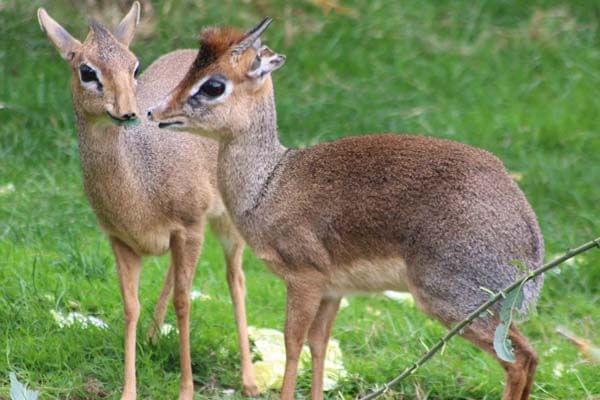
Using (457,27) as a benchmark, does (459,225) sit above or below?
above

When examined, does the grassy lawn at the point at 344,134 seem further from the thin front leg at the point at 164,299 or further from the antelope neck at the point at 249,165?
the antelope neck at the point at 249,165

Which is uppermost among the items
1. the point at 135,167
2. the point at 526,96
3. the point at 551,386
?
the point at 135,167

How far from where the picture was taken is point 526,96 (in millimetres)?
8617

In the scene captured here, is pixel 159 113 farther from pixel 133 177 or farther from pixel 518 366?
pixel 518 366

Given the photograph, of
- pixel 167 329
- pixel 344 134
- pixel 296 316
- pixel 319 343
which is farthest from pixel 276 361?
pixel 344 134

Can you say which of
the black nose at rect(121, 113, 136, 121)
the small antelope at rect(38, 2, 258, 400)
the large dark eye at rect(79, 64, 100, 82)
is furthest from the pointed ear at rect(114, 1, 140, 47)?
the black nose at rect(121, 113, 136, 121)

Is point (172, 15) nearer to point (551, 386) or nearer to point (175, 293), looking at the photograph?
point (175, 293)

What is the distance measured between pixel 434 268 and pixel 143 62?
4.59 metres

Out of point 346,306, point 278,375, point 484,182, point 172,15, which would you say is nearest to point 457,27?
point 172,15

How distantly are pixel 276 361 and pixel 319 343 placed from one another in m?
0.68

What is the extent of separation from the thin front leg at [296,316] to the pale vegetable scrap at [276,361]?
50 centimetres

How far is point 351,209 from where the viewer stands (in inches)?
183

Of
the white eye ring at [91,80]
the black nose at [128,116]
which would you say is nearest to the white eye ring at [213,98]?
the black nose at [128,116]

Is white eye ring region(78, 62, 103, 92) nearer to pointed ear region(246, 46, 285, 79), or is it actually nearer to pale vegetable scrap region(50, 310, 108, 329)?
pointed ear region(246, 46, 285, 79)
